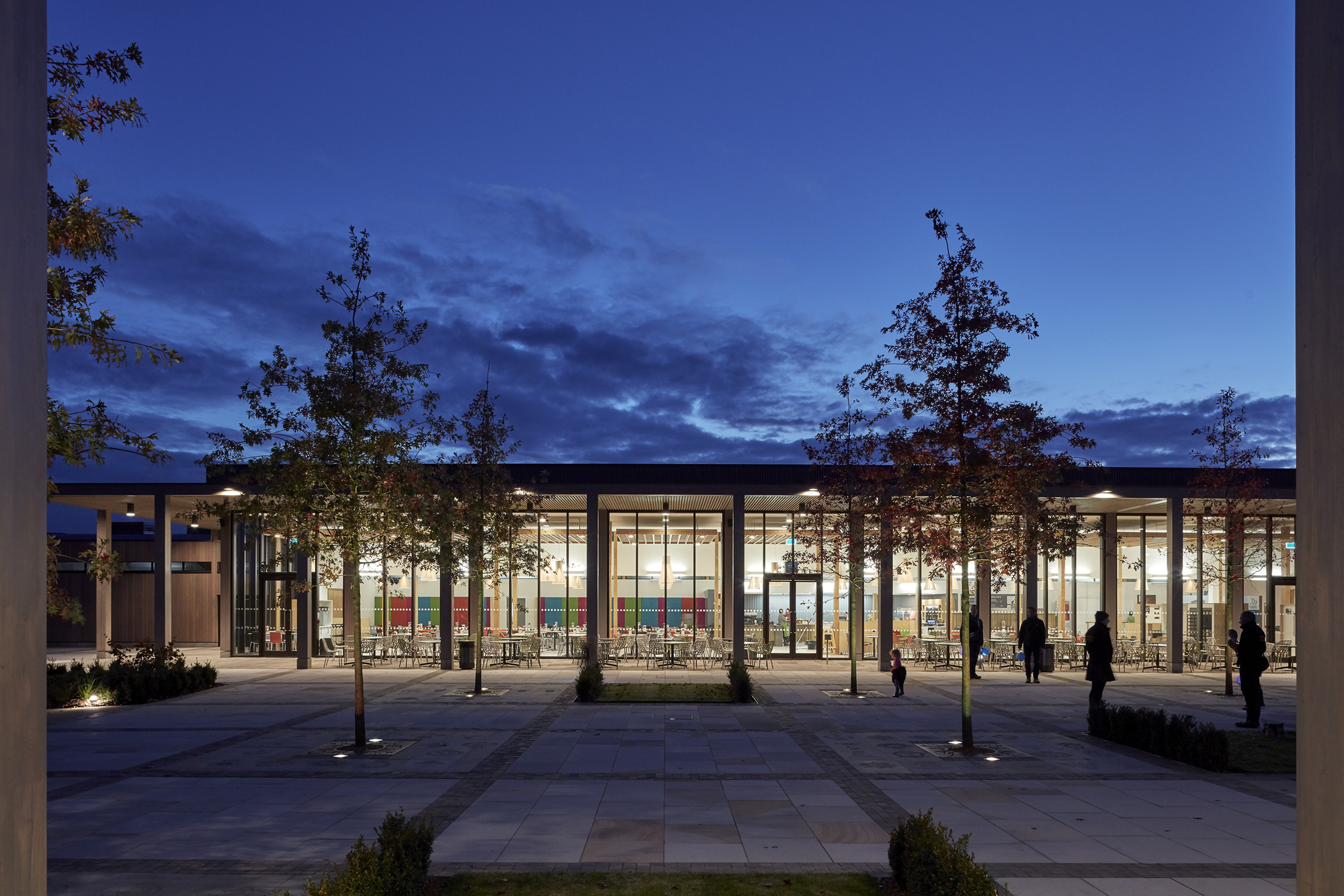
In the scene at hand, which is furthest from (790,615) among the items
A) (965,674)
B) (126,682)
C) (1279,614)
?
(126,682)

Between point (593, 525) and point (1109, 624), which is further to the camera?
point (1109, 624)

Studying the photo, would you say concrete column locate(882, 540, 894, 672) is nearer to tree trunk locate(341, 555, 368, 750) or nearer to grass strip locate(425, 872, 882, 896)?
tree trunk locate(341, 555, 368, 750)

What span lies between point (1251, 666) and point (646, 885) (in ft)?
42.9

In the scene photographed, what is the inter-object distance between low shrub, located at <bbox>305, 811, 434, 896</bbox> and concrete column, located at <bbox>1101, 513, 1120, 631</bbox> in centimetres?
2958

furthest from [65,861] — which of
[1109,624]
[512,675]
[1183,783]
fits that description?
[1109,624]

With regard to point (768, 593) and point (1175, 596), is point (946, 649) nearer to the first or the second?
point (768, 593)

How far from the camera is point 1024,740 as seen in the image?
15.8 meters

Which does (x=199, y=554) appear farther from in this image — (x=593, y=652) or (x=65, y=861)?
(x=65, y=861)

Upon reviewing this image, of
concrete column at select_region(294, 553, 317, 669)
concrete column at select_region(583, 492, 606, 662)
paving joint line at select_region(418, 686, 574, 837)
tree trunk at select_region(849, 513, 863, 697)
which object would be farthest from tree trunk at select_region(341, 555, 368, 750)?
concrete column at select_region(294, 553, 317, 669)

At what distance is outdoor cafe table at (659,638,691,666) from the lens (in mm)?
28344

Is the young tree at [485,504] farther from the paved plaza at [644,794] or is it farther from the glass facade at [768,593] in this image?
the glass facade at [768,593]

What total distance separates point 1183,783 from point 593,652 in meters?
19.0

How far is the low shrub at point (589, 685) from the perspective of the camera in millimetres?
20609

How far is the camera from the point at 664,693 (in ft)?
72.3
